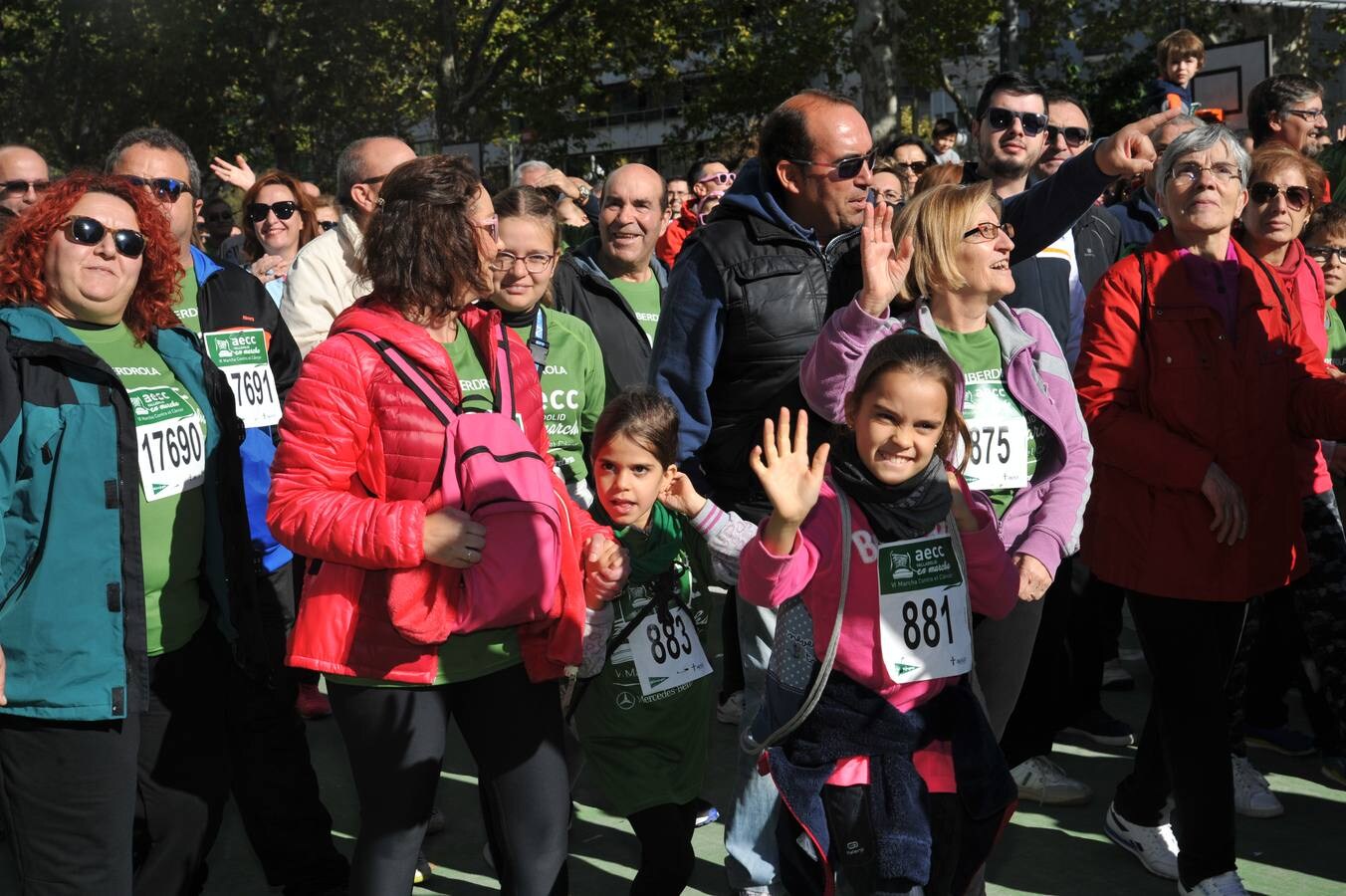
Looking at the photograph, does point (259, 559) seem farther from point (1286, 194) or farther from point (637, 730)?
point (1286, 194)

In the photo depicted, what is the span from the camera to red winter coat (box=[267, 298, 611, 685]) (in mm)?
3090

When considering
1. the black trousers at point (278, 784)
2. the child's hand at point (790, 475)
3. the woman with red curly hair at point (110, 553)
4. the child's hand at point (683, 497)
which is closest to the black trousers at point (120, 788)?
the woman with red curly hair at point (110, 553)

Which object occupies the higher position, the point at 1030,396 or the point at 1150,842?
the point at 1030,396

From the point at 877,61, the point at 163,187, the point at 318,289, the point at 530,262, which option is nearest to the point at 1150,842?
the point at 530,262

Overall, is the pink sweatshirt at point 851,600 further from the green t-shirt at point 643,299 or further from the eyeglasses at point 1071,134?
the eyeglasses at point 1071,134

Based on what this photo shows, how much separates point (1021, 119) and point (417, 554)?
3.52 metres

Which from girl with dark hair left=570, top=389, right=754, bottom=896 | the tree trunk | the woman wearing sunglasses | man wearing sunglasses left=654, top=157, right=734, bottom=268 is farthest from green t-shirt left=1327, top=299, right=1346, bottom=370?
the tree trunk

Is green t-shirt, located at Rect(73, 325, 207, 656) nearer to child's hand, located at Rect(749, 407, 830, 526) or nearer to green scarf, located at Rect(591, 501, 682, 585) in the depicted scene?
green scarf, located at Rect(591, 501, 682, 585)

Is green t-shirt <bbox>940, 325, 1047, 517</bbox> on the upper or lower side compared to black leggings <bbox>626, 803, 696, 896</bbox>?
upper

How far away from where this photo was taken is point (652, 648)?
389cm

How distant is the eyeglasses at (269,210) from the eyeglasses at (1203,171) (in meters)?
4.75

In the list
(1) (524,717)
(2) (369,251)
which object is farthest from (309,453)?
(1) (524,717)

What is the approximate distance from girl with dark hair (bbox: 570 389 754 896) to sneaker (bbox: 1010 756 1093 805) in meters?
1.53

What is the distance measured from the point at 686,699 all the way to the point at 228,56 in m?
32.9
